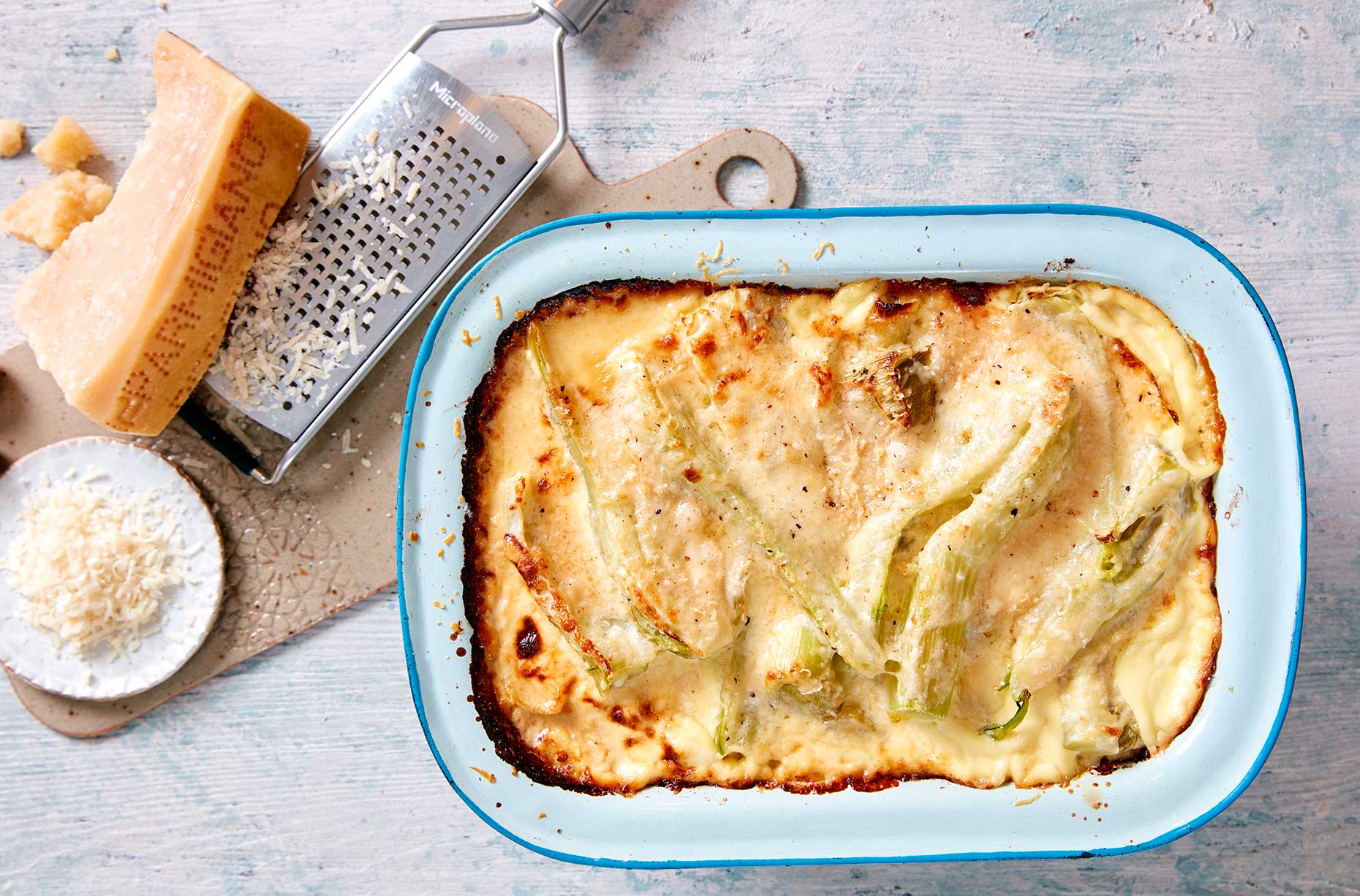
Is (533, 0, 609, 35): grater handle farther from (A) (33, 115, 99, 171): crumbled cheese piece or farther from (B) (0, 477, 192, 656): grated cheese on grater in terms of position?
(B) (0, 477, 192, 656): grated cheese on grater

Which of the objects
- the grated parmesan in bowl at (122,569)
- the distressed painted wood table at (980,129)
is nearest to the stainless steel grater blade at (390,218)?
the distressed painted wood table at (980,129)

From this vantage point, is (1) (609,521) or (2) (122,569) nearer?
(1) (609,521)

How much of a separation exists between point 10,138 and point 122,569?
4.11ft

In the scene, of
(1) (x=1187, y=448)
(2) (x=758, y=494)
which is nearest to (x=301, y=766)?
(2) (x=758, y=494)

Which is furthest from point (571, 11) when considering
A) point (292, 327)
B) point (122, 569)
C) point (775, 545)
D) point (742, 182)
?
point (122, 569)

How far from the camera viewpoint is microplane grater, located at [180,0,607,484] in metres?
2.39

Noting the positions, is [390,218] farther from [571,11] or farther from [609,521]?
[609,521]

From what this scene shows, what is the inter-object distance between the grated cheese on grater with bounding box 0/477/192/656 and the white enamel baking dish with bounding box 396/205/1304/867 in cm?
93

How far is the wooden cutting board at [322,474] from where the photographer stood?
2510 mm

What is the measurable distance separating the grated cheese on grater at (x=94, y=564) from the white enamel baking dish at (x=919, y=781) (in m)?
0.93

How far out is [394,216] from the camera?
240 centimetres

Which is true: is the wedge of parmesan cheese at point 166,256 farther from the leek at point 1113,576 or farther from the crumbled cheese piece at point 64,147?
the leek at point 1113,576

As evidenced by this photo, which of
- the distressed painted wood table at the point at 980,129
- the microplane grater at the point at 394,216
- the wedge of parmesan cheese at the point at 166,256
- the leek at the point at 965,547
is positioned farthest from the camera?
the distressed painted wood table at the point at 980,129

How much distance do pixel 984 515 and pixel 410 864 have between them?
1911 mm
